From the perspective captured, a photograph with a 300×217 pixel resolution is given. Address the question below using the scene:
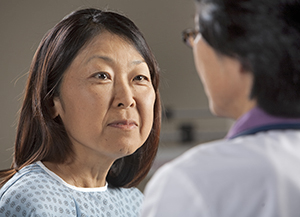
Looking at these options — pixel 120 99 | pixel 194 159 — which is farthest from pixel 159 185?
pixel 120 99

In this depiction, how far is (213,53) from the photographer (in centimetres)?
64

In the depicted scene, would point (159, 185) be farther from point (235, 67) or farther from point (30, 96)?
point (30, 96)

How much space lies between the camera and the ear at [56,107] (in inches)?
50.2

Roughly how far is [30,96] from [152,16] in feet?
11.8

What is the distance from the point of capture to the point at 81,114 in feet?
3.94

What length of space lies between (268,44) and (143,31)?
4.26 metres

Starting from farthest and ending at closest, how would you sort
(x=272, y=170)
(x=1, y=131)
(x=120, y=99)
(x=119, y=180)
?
(x=1, y=131)
(x=119, y=180)
(x=120, y=99)
(x=272, y=170)

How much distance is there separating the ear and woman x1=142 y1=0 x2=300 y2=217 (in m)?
0.70

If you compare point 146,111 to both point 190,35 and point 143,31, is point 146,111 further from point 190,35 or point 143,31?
point 143,31

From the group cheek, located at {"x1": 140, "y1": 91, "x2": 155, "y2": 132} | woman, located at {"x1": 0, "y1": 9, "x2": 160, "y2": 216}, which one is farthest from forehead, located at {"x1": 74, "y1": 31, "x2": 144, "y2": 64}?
cheek, located at {"x1": 140, "y1": 91, "x2": 155, "y2": 132}

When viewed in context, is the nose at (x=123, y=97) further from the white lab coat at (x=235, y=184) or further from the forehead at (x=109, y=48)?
the white lab coat at (x=235, y=184)

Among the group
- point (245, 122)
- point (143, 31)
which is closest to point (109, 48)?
point (245, 122)

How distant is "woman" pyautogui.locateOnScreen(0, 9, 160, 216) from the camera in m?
1.19

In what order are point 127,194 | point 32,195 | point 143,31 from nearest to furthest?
point 32,195 < point 127,194 < point 143,31
